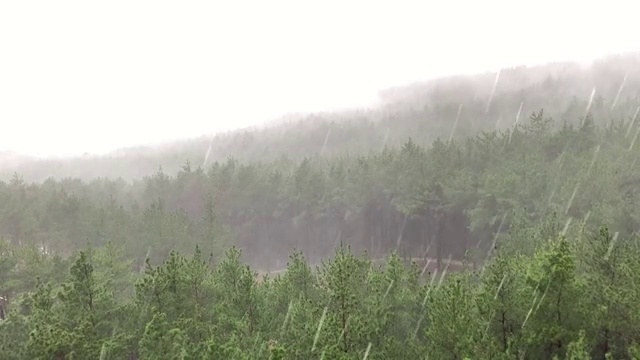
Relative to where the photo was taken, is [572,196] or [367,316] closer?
[367,316]

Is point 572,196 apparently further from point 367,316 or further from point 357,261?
point 367,316

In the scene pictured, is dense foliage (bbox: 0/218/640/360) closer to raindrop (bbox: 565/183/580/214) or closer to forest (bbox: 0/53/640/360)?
forest (bbox: 0/53/640/360)

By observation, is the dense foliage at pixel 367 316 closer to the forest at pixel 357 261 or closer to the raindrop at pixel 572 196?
the forest at pixel 357 261

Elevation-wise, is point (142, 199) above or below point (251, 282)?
below

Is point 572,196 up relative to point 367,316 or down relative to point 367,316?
down

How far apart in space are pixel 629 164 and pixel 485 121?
399 ft

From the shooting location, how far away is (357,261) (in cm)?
2794

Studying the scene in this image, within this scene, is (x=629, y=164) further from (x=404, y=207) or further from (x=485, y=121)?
(x=485, y=121)

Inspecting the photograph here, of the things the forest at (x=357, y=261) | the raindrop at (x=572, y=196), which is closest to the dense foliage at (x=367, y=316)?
the forest at (x=357, y=261)

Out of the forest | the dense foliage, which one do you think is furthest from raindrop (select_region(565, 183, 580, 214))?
the dense foliage

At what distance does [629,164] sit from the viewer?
48.9 metres

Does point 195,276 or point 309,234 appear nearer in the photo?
point 195,276

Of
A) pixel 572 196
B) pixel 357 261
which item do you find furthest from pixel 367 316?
pixel 572 196

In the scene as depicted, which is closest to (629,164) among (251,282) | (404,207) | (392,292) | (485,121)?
(404,207)
